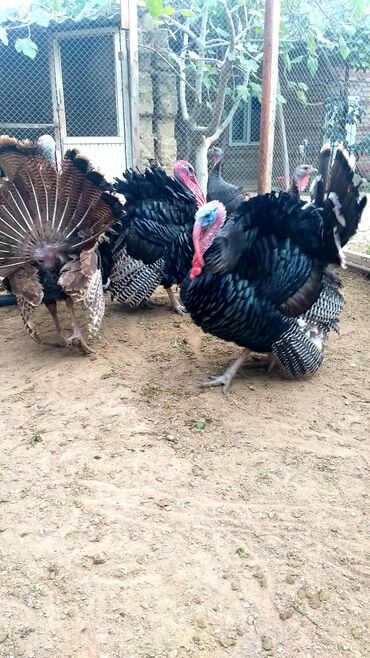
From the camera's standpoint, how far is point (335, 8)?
8.91 metres

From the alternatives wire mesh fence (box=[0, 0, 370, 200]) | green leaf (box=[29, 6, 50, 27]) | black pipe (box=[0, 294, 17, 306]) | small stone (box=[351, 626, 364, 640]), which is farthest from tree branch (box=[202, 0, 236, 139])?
small stone (box=[351, 626, 364, 640])

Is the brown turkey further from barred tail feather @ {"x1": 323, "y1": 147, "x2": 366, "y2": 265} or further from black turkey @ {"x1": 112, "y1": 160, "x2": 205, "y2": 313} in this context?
barred tail feather @ {"x1": 323, "y1": 147, "x2": 366, "y2": 265}

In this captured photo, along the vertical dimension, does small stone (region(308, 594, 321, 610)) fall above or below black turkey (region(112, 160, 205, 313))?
below

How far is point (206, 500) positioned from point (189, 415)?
0.82m

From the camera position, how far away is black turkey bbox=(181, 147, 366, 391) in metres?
3.38

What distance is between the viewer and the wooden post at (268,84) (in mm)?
Result: 5109

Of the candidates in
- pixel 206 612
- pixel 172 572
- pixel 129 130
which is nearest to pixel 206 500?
pixel 172 572

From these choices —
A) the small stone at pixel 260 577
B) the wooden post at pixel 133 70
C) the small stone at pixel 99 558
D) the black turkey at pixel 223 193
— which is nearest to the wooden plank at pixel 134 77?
the wooden post at pixel 133 70

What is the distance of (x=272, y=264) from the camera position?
11.4 ft

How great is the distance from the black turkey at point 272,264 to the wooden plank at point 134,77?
3.04 m

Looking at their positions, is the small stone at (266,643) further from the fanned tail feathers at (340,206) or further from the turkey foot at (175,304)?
the turkey foot at (175,304)

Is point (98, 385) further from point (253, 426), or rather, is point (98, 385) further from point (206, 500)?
point (206, 500)

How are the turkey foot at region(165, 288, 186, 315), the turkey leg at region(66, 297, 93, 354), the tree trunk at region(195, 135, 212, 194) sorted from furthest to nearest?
the tree trunk at region(195, 135, 212, 194) < the turkey foot at region(165, 288, 186, 315) < the turkey leg at region(66, 297, 93, 354)

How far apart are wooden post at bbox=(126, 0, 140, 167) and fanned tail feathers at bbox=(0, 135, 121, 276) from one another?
7.64 feet
